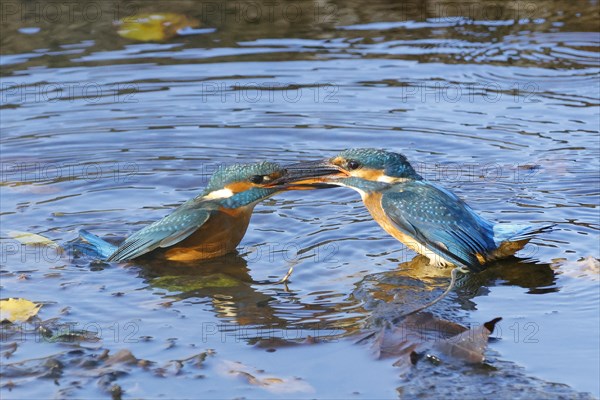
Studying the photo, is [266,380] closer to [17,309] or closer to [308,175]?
[17,309]

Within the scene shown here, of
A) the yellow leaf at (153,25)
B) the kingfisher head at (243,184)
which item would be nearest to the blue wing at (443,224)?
the kingfisher head at (243,184)

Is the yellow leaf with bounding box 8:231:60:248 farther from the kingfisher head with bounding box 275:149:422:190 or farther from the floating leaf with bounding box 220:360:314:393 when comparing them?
the floating leaf with bounding box 220:360:314:393

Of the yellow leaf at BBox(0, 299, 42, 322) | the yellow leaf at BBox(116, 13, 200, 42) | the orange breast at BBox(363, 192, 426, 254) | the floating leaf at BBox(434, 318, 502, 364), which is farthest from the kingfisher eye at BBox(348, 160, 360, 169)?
the yellow leaf at BBox(116, 13, 200, 42)

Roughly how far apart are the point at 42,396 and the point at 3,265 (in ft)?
6.45

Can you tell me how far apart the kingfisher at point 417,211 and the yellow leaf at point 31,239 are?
1475 mm

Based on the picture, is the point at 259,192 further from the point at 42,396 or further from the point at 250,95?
the point at 250,95

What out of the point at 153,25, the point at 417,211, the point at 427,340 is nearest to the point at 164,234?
the point at 417,211

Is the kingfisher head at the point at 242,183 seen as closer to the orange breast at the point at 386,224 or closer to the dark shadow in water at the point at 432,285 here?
the orange breast at the point at 386,224

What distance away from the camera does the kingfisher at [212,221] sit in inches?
259

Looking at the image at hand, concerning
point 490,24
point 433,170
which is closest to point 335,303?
point 433,170

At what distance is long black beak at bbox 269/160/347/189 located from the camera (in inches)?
268

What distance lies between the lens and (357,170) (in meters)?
6.75

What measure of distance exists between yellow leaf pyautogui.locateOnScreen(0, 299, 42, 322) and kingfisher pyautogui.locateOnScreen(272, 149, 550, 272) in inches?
68.3

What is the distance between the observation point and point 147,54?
11133 mm
